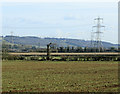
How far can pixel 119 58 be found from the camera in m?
74.8

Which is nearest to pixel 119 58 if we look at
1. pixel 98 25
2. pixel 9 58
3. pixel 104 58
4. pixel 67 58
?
pixel 104 58

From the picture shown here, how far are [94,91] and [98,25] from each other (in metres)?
91.1

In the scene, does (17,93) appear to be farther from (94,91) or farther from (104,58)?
(104,58)

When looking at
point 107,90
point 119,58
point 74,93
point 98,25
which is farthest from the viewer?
point 98,25

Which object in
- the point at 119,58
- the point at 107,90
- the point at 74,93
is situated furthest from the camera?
the point at 119,58

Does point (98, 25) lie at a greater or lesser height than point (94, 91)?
greater

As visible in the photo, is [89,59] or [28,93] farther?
[89,59]

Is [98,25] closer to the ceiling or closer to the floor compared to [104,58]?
closer to the ceiling

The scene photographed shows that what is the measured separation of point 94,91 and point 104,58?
2310 inches

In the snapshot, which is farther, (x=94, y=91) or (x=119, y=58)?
(x=119, y=58)

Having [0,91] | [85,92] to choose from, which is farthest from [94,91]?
[0,91]

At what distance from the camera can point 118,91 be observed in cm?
→ 1883

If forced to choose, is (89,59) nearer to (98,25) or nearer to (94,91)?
(98,25)

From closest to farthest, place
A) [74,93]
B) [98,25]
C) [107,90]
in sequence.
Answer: [74,93] → [107,90] → [98,25]
